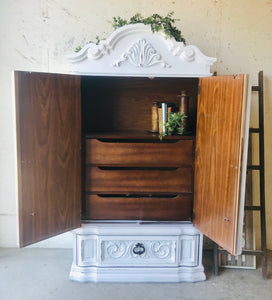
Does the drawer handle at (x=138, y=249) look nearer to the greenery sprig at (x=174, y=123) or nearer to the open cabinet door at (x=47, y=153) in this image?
the open cabinet door at (x=47, y=153)

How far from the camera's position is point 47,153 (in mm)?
1662

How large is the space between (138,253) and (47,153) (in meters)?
0.92

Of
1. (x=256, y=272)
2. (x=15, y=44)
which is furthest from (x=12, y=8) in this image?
(x=256, y=272)

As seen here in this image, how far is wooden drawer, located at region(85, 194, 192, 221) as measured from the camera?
1.88 m

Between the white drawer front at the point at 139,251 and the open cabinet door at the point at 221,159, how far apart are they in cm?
27

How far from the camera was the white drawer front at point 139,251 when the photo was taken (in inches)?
74.5

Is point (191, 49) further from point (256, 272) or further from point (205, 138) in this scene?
point (256, 272)

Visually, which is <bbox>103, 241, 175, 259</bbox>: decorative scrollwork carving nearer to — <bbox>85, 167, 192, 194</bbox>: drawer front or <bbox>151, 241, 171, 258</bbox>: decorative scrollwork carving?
<bbox>151, 241, 171, 258</bbox>: decorative scrollwork carving

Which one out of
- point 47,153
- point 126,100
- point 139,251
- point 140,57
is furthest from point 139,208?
point 140,57

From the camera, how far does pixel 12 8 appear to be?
2.15 m

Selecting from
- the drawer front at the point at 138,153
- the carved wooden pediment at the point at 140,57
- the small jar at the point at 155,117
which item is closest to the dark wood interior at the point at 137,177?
the drawer front at the point at 138,153

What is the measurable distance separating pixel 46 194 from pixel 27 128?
1.38ft

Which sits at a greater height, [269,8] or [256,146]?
[269,8]

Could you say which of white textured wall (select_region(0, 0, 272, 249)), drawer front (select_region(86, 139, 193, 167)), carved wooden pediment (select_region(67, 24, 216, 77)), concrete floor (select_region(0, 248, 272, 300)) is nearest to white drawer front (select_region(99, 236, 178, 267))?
concrete floor (select_region(0, 248, 272, 300))
